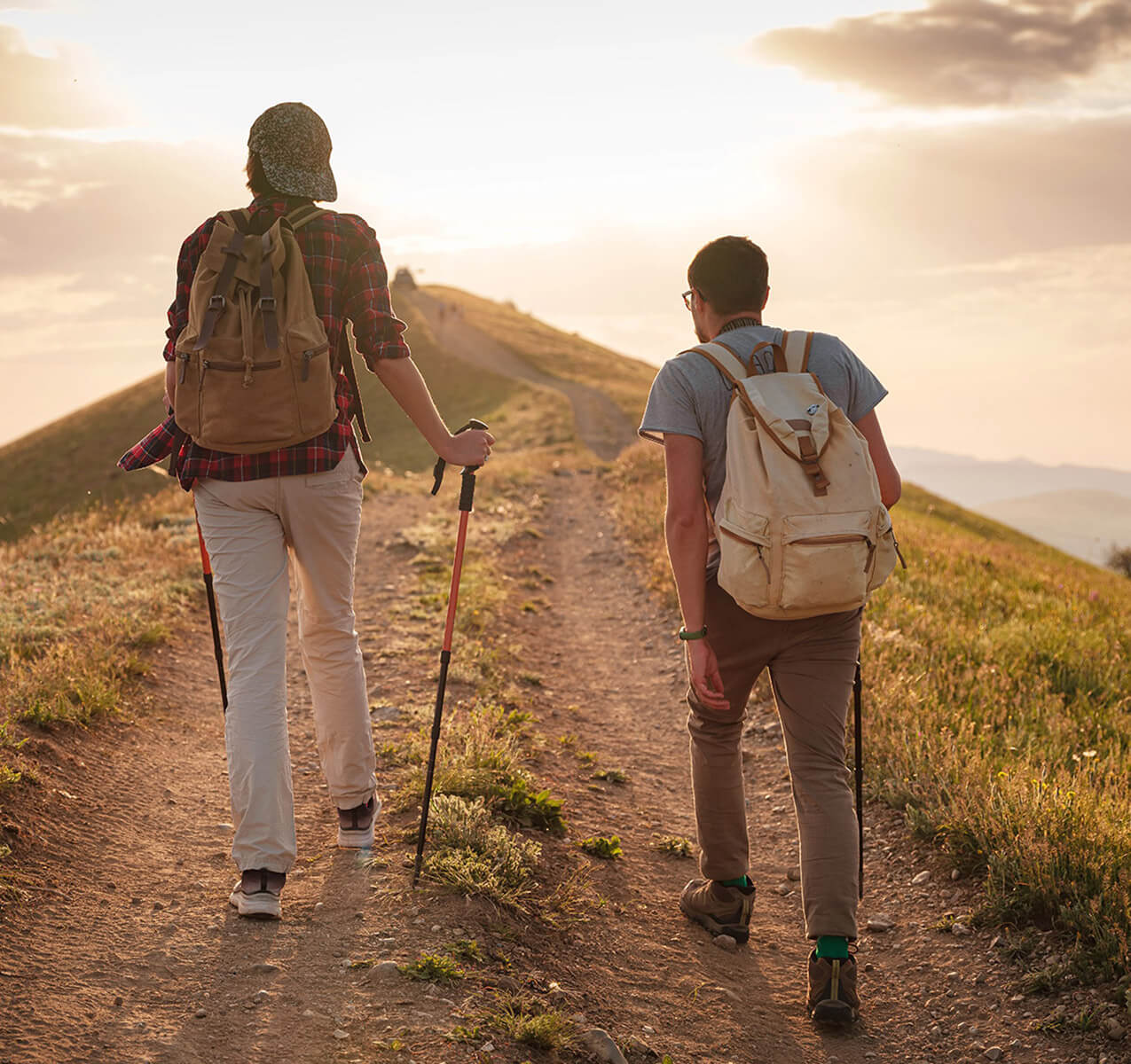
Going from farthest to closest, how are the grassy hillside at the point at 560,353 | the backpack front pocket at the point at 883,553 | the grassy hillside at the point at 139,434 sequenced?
the grassy hillside at the point at 560,353
the grassy hillside at the point at 139,434
the backpack front pocket at the point at 883,553

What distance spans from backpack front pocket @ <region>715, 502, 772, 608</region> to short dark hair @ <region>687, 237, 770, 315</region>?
0.81 metres

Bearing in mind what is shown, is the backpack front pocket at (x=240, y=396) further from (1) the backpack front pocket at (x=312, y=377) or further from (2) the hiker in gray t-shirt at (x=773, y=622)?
(2) the hiker in gray t-shirt at (x=773, y=622)

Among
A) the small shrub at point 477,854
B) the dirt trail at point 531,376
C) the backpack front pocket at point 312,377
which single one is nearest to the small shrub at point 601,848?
the small shrub at point 477,854

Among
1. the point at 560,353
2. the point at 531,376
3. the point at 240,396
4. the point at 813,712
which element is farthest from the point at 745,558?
the point at 560,353

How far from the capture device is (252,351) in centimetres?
372

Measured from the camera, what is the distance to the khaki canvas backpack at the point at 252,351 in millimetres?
3732

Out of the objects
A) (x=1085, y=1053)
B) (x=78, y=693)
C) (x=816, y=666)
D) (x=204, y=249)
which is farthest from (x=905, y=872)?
(x=78, y=693)

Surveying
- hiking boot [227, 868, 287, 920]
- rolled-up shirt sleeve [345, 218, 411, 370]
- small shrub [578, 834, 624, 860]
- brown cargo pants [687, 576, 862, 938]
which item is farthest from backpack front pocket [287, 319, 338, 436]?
small shrub [578, 834, 624, 860]

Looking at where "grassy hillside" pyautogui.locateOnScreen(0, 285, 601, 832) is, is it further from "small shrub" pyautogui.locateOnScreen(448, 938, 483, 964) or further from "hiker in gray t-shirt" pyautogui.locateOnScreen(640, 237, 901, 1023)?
"hiker in gray t-shirt" pyautogui.locateOnScreen(640, 237, 901, 1023)

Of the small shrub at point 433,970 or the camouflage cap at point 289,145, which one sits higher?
the camouflage cap at point 289,145

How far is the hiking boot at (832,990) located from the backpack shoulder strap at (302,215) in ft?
11.2

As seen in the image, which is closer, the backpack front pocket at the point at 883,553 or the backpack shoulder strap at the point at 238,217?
the backpack front pocket at the point at 883,553

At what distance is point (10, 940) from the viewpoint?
3617 mm

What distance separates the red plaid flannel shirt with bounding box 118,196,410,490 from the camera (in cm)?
391
